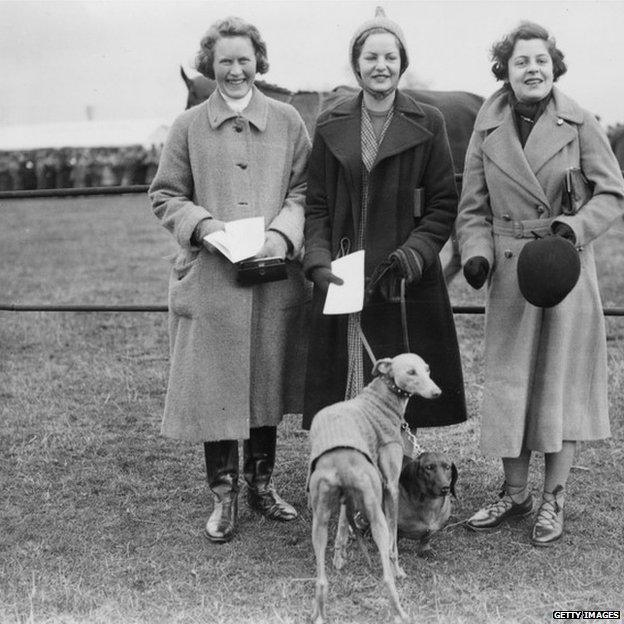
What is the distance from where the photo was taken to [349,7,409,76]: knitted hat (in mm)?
3553

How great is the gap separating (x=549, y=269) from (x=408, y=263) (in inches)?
19.7

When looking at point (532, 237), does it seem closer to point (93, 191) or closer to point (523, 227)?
point (523, 227)

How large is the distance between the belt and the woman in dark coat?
0.19 m

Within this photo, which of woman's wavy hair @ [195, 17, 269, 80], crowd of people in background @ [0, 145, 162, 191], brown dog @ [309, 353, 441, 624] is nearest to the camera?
brown dog @ [309, 353, 441, 624]

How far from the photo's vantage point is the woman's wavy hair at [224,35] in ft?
12.1

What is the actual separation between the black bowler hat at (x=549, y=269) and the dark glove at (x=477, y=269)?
0.68 feet

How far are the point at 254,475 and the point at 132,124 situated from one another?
1457 inches

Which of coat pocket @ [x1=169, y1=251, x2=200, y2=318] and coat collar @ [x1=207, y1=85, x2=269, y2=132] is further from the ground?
coat collar @ [x1=207, y1=85, x2=269, y2=132]

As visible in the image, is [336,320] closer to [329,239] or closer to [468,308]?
[329,239]

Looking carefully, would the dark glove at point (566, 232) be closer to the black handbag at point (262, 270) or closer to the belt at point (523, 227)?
the belt at point (523, 227)

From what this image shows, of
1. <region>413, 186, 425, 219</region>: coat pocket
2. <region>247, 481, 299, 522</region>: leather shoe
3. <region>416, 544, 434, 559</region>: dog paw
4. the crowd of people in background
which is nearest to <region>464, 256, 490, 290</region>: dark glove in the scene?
<region>413, 186, 425, 219</region>: coat pocket

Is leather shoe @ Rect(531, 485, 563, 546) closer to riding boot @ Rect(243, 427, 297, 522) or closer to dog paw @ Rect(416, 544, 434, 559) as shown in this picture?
dog paw @ Rect(416, 544, 434, 559)

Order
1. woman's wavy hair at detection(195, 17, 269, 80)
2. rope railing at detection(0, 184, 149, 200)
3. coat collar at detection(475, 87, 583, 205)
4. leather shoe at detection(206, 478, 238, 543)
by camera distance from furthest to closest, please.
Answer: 1. rope railing at detection(0, 184, 149, 200)
2. leather shoe at detection(206, 478, 238, 543)
3. woman's wavy hair at detection(195, 17, 269, 80)
4. coat collar at detection(475, 87, 583, 205)

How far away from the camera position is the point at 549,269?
3.38 m
